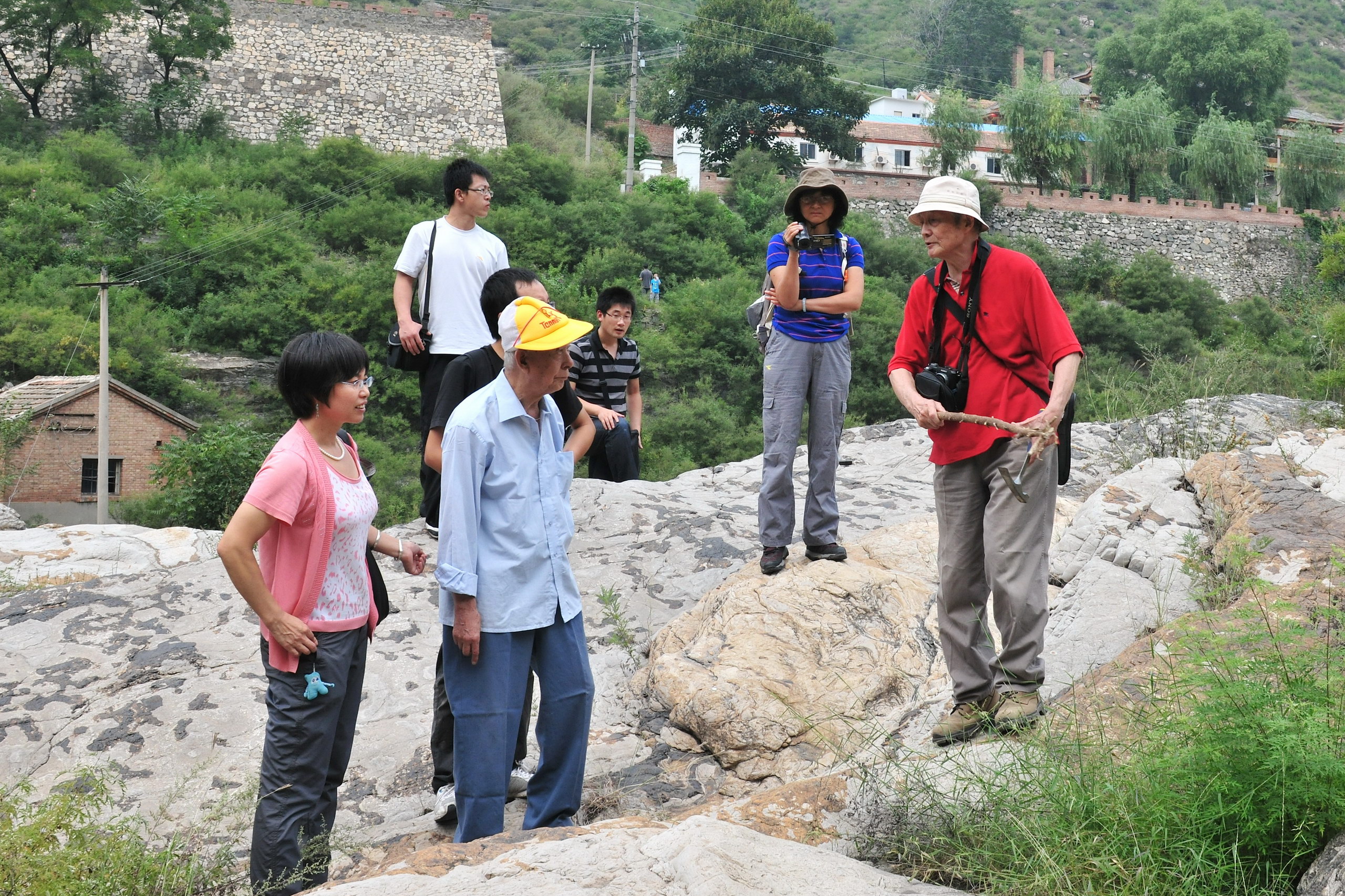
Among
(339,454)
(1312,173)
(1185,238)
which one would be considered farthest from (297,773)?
(1312,173)

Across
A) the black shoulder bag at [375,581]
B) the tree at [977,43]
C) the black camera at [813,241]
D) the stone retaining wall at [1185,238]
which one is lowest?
the black shoulder bag at [375,581]

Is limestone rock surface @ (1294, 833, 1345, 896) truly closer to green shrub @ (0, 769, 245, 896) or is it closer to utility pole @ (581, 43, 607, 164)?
green shrub @ (0, 769, 245, 896)

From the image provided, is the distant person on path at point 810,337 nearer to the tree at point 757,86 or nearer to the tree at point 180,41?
the tree at point 180,41

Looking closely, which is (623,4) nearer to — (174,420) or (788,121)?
(788,121)

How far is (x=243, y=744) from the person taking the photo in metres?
4.27

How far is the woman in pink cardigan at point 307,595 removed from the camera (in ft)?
9.32

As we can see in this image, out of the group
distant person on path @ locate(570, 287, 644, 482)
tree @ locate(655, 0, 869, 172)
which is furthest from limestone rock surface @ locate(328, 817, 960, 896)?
tree @ locate(655, 0, 869, 172)

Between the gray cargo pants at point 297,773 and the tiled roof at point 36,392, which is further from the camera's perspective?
the tiled roof at point 36,392

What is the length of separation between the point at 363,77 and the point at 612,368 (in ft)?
106

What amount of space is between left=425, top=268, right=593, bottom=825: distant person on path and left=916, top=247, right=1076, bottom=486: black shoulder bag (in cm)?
112

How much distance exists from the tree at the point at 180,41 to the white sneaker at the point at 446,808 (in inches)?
1236

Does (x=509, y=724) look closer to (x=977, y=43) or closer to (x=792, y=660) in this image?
(x=792, y=660)

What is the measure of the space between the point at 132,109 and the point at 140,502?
17.3 metres

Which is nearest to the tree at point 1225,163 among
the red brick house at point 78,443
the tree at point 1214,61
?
the tree at point 1214,61
